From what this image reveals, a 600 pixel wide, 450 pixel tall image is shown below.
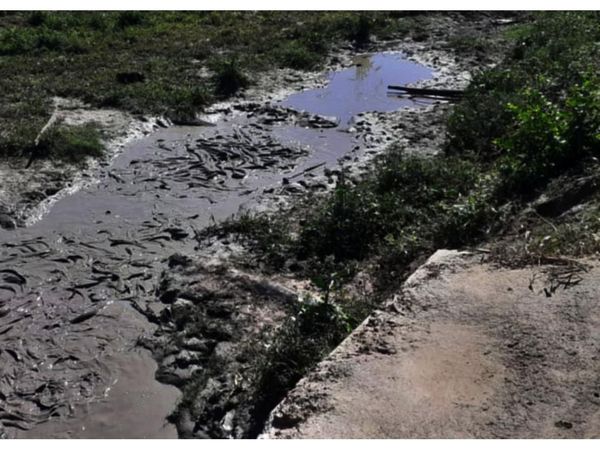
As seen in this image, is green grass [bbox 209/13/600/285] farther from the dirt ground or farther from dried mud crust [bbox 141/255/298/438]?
the dirt ground

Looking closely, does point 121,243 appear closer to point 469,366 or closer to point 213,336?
point 213,336

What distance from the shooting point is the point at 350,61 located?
15898 millimetres

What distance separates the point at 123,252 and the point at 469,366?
452 centimetres

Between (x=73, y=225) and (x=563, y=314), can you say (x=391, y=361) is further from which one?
(x=73, y=225)

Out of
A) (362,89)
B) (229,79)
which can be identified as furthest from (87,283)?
(362,89)

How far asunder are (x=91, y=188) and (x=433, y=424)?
652 cm

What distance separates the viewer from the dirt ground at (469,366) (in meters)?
4.14

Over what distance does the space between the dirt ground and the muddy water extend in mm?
1625

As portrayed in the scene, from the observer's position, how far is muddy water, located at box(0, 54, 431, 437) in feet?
18.9

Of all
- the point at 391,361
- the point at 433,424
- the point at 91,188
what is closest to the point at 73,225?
the point at 91,188

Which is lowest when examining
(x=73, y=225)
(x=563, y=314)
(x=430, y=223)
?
(x=73, y=225)

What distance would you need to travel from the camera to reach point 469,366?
457 centimetres

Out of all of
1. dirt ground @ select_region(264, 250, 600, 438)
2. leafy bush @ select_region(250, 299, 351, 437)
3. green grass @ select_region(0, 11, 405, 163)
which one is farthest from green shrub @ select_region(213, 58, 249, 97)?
dirt ground @ select_region(264, 250, 600, 438)

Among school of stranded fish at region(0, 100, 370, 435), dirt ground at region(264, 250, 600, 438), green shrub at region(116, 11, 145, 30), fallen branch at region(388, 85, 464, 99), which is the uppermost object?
dirt ground at region(264, 250, 600, 438)
